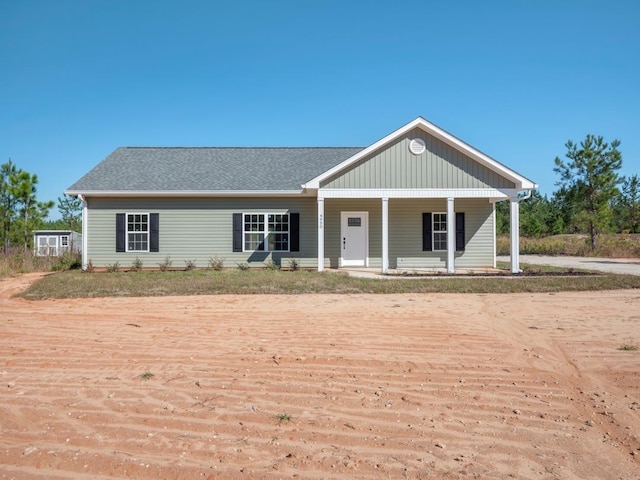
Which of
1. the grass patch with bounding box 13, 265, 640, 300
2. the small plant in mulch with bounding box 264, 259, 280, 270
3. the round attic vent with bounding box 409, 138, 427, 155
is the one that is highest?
the round attic vent with bounding box 409, 138, 427, 155

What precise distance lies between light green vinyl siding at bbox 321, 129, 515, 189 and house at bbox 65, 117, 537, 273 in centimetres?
3

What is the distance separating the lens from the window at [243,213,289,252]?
17906mm

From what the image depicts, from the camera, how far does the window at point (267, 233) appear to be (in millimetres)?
17906

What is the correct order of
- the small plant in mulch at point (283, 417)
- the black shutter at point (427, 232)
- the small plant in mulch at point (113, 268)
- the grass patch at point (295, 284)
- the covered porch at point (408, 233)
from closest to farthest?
1. the small plant in mulch at point (283, 417)
2. the grass patch at point (295, 284)
3. the small plant in mulch at point (113, 268)
4. the covered porch at point (408, 233)
5. the black shutter at point (427, 232)

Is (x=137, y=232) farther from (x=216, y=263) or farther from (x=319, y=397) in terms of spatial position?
(x=319, y=397)

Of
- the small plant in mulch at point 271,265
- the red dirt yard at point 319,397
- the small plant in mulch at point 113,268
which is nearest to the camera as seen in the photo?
the red dirt yard at point 319,397

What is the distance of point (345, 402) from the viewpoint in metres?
4.27

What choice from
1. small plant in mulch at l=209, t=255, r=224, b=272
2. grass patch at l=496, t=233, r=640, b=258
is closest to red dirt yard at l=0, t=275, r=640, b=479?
small plant in mulch at l=209, t=255, r=224, b=272

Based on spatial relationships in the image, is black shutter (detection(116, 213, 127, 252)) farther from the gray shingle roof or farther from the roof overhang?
the gray shingle roof

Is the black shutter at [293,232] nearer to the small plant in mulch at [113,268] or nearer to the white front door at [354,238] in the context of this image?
the white front door at [354,238]

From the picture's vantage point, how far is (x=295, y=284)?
1288 cm

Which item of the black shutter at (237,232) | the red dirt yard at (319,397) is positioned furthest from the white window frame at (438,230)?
the red dirt yard at (319,397)

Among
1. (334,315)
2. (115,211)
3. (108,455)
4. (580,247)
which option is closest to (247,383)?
(108,455)

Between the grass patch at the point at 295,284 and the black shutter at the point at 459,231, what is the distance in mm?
3420
